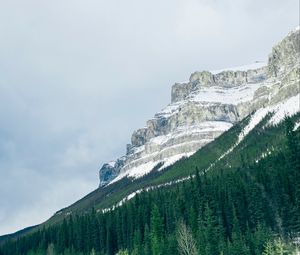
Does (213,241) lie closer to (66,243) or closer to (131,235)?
(131,235)

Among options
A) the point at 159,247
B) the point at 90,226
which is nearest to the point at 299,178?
the point at 159,247

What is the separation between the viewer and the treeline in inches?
3629

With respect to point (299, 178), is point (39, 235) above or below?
above

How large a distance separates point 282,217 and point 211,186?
2655cm

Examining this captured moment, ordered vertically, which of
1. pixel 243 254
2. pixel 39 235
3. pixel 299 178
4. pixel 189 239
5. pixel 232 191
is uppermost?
pixel 39 235

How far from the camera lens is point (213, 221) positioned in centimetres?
10344

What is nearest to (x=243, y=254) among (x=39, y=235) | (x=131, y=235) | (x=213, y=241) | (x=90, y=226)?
(x=213, y=241)

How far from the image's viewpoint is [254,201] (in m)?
113

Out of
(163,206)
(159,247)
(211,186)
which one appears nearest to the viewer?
(159,247)

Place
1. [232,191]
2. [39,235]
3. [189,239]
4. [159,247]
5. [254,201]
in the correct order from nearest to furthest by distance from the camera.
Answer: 1. [189,239]
2. [159,247]
3. [254,201]
4. [232,191]
5. [39,235]

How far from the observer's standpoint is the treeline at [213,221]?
302 feet

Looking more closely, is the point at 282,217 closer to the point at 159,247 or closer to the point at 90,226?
the point at 159,247

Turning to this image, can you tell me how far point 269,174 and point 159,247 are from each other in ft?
138

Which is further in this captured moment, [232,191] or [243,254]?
[232,191]
